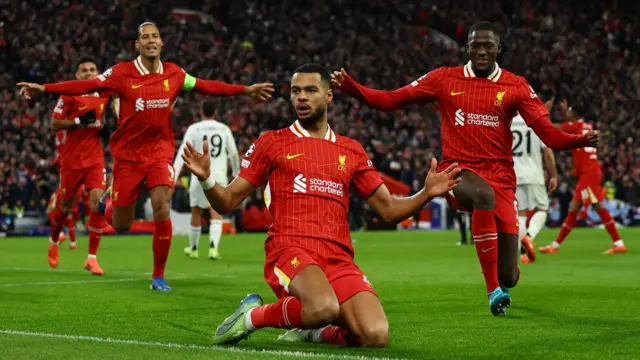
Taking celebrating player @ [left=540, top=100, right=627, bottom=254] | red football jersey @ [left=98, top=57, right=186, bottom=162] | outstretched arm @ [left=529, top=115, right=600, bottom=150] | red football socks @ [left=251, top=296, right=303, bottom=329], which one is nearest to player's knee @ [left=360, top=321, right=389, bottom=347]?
red football socks @ [left=251, top=296, right=303, bottom=329]

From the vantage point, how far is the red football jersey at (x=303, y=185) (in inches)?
262

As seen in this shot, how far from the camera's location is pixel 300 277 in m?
6.34

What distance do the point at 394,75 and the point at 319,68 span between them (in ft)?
101

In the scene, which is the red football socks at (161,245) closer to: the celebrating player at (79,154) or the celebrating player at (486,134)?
the celebrating player at (79,154)

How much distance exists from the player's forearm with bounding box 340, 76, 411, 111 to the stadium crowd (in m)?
19.3

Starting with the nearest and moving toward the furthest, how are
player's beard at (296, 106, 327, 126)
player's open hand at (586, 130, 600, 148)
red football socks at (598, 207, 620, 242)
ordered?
player's beard at (296, 106, 327, 126) → player's open hand at (586, 130, 600, 148) → red football socks at (598, 207, 620, 242)

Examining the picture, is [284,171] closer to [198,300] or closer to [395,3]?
[198,300]

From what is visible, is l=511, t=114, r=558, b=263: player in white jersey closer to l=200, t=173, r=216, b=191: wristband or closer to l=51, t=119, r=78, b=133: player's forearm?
l=51, t=119, r=78, b=133: player's forearm

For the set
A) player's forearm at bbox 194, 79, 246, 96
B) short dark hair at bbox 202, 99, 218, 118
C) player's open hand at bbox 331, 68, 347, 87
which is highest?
short dark hair at bbox 202, 99, 218, 118

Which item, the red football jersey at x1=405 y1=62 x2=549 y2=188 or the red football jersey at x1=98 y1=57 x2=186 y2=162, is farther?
the red football jersey at x1=98 y1=57 x2=186 y2=162

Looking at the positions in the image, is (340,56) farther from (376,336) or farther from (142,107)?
(376,336)

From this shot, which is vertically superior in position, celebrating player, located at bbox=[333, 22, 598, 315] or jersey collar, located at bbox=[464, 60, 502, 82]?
jersey collar, located at bbox=[464, 60, 502, 82]

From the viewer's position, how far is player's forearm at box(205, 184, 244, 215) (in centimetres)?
632

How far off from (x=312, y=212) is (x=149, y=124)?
4.52 metres
